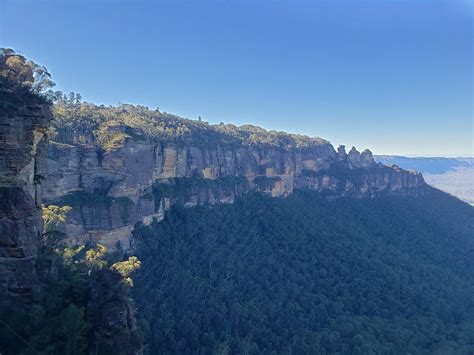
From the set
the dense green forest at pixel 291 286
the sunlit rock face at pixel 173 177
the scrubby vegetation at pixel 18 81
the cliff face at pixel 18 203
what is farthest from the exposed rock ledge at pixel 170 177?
the cliff face at pixel 18 203

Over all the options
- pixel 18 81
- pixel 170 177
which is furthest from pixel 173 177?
pixel 18 81

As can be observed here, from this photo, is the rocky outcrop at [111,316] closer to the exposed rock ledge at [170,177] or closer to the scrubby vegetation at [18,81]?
the scrubby vegetation at [18,81]

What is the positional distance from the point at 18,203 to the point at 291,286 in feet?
107

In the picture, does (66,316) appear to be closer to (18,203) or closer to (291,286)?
(18,203)

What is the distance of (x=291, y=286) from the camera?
4228 centimetres

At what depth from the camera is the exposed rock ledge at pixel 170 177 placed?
35.8m

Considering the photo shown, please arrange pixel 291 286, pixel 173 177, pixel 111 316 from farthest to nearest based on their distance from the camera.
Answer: pixel 173 177 < pixel 291 286 < pixel 111 316

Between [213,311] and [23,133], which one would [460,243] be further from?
[23,133]

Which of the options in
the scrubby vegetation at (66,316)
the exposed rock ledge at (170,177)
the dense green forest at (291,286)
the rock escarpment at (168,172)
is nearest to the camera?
the scrubby vegetation at (66,316)

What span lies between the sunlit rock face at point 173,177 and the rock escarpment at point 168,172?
10 cm

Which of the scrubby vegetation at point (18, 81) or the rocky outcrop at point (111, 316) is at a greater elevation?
the scrubby vegetation at point (18, 81)

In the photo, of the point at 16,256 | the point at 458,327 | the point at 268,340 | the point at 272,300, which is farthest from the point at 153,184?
the point at 458,327

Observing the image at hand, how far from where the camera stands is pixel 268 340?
33.0 metres

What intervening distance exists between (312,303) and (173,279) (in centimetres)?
1505
